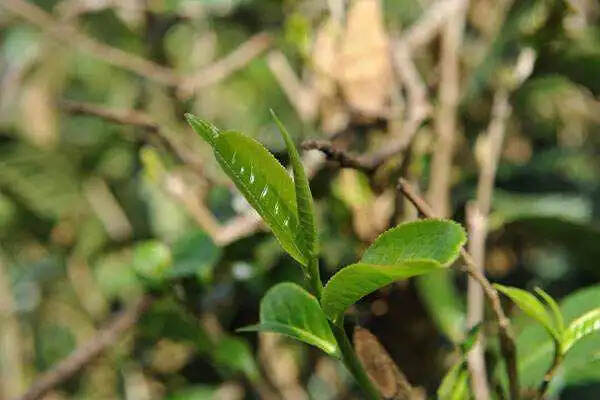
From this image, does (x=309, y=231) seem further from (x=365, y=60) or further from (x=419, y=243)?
(x=365, y=60)

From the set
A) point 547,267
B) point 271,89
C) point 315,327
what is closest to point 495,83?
point 547,267

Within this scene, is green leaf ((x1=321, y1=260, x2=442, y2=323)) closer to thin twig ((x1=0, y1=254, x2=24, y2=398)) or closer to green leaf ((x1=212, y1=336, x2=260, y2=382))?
green leaf ((x1=212, y1=336, x2=260, y2=382))

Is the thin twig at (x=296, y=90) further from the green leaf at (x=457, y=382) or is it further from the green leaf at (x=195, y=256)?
the green leaf at (x=457, y=382)

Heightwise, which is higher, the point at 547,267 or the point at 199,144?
the point at 199,144

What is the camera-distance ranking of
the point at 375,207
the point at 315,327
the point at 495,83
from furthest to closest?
the point at 495,83 < the point at 375,207 < the point at 315,327

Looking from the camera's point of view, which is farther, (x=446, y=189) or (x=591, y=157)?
(x=591, y=157)

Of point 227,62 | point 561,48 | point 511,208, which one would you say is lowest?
point 511,208

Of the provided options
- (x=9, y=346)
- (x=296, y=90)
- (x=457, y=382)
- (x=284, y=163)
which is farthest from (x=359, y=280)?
(x=9, y=346)

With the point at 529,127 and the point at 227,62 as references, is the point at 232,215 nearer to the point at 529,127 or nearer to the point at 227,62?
the point at 227,62
